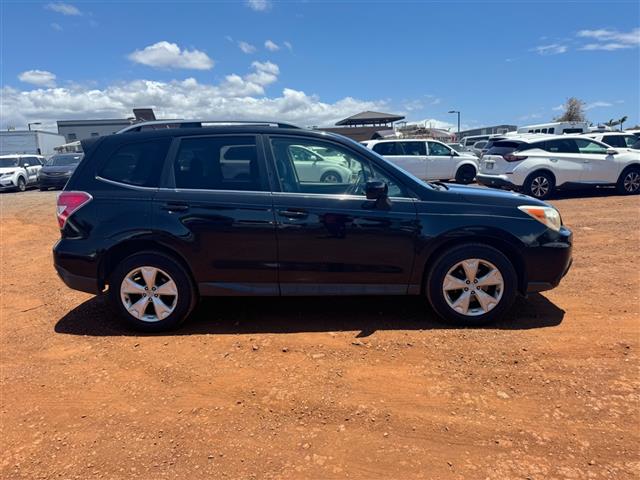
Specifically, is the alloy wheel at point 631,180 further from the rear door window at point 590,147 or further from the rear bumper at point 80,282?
the rear bumper at point 80,282

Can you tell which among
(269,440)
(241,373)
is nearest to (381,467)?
(269,440)

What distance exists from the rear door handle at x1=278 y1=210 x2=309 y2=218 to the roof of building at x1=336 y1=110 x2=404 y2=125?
44459mm

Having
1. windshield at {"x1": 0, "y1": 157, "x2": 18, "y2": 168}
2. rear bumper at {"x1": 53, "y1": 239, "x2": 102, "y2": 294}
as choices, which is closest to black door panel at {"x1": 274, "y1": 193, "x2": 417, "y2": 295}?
rear bumper at {"x1": 53, "y1": 239, "x2": 102, "y2": 294}

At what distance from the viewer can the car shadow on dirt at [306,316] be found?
4117 mm

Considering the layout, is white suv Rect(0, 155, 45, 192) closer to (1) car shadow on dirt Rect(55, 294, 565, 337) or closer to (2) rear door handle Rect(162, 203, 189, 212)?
(1) car shadow on dirt Rect(55, 294, 565, 337)

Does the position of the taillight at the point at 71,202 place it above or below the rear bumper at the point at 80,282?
above

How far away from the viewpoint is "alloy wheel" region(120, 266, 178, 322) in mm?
4031

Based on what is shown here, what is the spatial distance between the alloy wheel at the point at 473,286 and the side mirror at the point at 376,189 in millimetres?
874

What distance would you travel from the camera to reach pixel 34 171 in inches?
924

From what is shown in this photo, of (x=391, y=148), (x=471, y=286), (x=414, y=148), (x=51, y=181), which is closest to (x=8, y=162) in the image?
(x=51, y=181)

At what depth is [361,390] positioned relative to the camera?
10.2ft

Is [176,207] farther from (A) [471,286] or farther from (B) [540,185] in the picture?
(B) [540,185]

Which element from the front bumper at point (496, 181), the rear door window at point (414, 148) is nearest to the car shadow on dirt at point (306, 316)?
the front bumper at point (496, 181)

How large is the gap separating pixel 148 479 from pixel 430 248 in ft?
8.81
